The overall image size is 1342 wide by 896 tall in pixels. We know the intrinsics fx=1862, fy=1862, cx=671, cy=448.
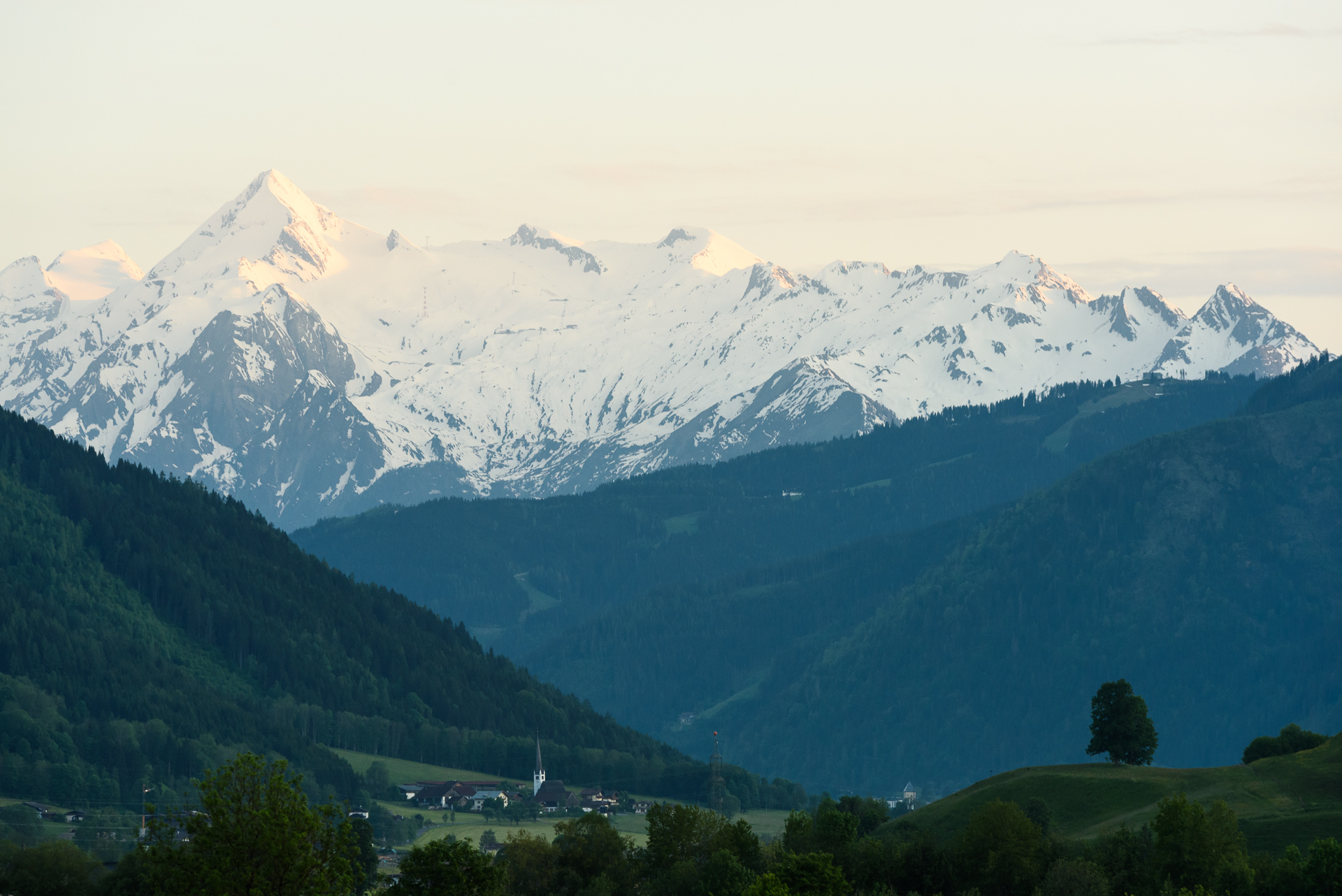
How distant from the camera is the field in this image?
162125mm

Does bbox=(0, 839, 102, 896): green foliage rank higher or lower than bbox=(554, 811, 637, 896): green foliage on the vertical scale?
lower

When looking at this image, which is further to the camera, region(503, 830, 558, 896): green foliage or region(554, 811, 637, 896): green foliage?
region(554, 811, 637, 896): green foliage

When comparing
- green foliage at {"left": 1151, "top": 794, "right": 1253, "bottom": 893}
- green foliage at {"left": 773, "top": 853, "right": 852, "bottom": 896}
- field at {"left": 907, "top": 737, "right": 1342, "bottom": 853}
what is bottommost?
green foliage at {"left": 773, "top": 853, "right": 852, "bottom": 896}

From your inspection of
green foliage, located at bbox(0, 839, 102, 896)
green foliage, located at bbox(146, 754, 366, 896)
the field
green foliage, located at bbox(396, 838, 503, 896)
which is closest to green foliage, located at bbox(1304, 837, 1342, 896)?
the field

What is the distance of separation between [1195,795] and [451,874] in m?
87.8

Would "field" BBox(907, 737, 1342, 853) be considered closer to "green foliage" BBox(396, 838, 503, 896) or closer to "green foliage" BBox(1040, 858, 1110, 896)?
"green foliage" BBox(1040, 858, 1110, 896)

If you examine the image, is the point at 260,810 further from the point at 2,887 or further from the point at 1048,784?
the point at 1048,784

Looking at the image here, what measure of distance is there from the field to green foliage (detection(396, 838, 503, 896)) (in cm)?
6612

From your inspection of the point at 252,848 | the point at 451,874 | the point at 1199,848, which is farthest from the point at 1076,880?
the point at 252,848

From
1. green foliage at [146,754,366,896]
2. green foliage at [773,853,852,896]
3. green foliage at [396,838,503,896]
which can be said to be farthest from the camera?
green foliage at [773,853,852,896]

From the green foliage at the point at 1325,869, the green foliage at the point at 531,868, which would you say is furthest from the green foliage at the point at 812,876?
the green foliage at the point at 531,868

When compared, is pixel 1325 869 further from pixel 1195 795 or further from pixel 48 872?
pixel 48 872

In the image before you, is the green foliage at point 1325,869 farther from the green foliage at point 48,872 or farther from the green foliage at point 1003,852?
the green foliage at point 48,872

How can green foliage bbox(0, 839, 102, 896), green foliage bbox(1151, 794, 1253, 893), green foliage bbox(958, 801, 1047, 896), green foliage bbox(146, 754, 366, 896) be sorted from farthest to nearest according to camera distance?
green foliage bbox(0, 839, 102, 896), green foliage bbox(958, 801, 1047, 896), green foliage bbox(1151, 794, 1253, 893), green foliage bbox(146, 754, 366, 896)
